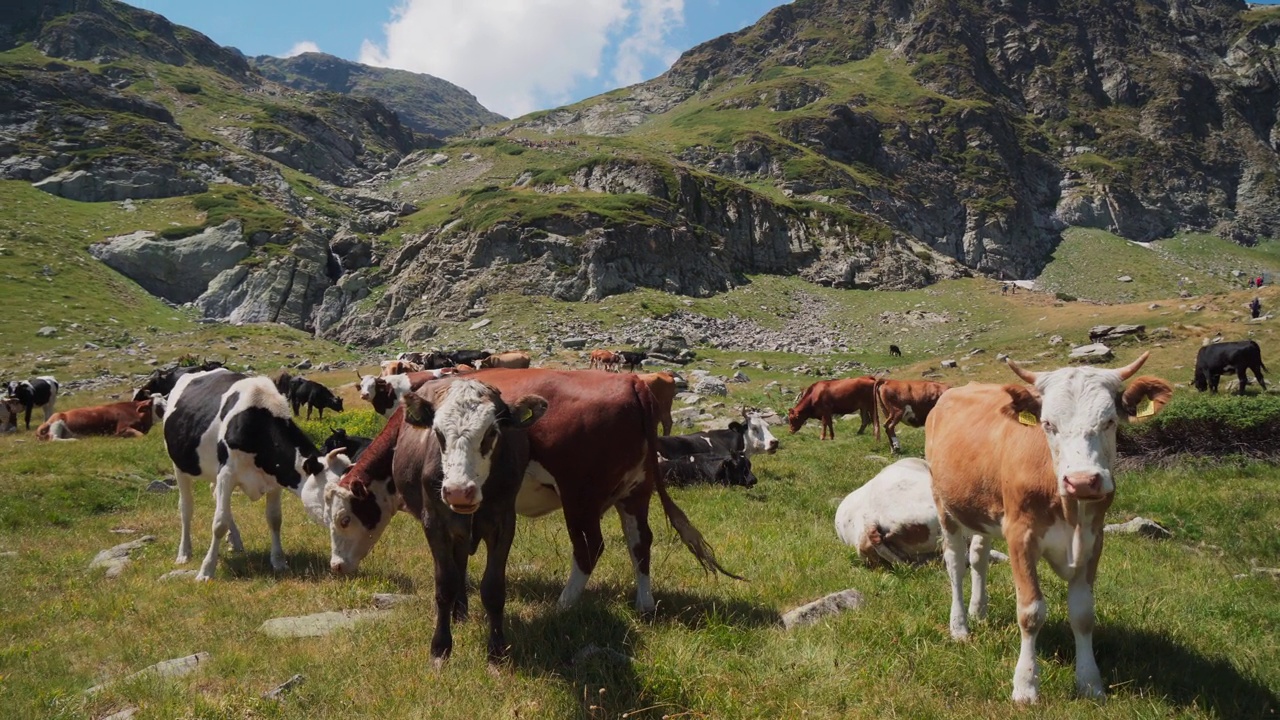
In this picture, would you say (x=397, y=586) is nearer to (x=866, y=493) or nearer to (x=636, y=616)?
(x=636, y=616)

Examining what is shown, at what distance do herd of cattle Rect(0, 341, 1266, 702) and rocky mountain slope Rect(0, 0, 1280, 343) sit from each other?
49941 mm

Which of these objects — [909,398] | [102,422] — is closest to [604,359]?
[909,398]

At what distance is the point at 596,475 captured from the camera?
6.13 meters

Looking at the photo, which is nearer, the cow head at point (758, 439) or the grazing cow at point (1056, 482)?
the grazing cow at point (1056, 482)

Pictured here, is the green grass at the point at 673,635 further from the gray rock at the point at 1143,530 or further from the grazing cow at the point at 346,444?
the grazing cow at the point at 346,444

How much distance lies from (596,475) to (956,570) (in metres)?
3.29

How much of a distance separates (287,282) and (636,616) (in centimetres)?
7362

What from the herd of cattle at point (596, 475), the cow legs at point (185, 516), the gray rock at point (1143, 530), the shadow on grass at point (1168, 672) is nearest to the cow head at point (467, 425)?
the herd of cattle at point (596, 475)

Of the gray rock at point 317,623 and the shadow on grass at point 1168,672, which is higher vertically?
the gray rock at point 317,623

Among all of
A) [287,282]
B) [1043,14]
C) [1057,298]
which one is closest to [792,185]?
[1057,298]

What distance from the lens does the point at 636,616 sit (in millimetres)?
6125

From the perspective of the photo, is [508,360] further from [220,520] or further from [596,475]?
[596,475]

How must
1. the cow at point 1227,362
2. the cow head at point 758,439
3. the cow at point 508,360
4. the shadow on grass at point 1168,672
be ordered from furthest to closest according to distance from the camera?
the cow at point 508,360 < the cow at point 1227,362 < the cow head at point 758,439 < the shadow on grass at point 1168,672

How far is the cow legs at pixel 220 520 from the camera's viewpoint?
27.0 feet
